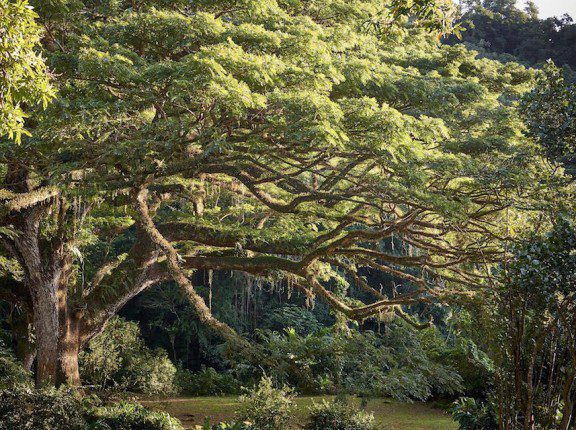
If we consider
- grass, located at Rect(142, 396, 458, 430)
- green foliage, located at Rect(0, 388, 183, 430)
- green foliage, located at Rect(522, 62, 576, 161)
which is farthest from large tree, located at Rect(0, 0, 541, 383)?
grass, located at Rect(142, 396, 458, 430)

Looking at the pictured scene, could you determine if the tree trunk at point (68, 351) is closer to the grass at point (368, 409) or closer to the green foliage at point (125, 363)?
the grass at point (368, 409)

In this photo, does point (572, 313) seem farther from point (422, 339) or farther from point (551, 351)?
point (422, 339)

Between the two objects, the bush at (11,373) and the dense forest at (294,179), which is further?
the bush at (11,373)

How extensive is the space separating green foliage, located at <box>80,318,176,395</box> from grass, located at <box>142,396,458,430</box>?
583 mm

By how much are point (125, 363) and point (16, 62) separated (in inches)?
477

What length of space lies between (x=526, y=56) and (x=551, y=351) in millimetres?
19161

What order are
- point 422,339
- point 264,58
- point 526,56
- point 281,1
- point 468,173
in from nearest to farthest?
point 264,58 → point 468,173 → point 281,1 → point 422,339 → point 526,56

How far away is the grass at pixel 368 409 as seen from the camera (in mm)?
10875

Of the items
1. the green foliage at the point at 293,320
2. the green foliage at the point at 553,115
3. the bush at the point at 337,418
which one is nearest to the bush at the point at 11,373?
the bush at the point at 337,418

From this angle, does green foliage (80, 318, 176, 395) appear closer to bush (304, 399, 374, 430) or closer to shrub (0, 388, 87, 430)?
shrub (0, 388, 87, 430)

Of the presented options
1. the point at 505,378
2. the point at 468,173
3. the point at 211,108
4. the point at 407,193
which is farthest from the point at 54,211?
the point at 505,378

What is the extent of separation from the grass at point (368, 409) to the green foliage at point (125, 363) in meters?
0.58

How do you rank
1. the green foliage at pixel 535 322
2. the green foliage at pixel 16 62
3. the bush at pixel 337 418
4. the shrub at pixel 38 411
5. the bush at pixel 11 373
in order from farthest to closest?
the bush at pixel 11 373 → the bush at pixel 337 418 → the shrub at pixel 38 411 → the green foliage at pixel 535 322 → the green foliage at pixel 16 62

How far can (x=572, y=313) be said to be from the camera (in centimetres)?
456
